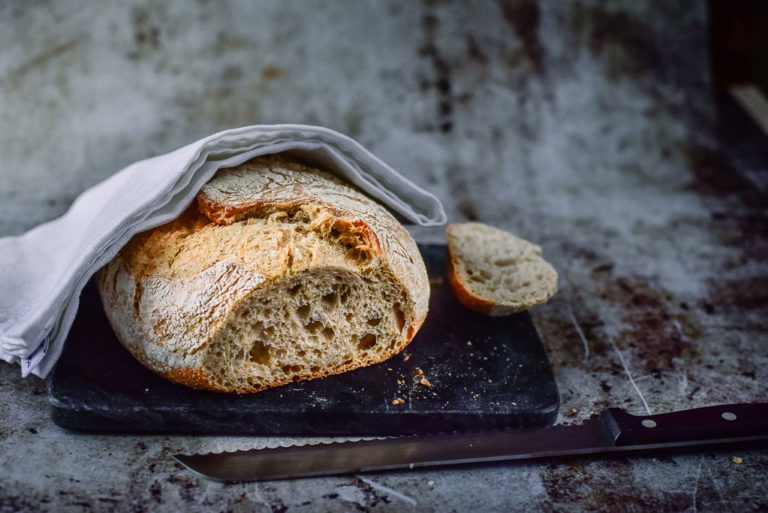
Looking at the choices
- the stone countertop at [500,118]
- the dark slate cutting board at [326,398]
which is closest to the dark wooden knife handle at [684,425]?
the dark slate cutting board at [326,398]

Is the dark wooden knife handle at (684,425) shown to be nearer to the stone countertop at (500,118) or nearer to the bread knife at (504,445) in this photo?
the bread knife at (504,445)

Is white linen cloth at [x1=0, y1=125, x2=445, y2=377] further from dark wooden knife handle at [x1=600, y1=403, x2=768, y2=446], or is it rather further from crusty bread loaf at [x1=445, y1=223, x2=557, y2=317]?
dark wooden knife handle at [x1=600, y1=403, x2=768, y2=446]

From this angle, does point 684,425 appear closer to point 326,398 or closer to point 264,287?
point 326,398

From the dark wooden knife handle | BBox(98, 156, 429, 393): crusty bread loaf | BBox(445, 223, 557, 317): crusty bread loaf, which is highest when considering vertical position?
BBox(98, 156, 429, 393): crusty bread loaf

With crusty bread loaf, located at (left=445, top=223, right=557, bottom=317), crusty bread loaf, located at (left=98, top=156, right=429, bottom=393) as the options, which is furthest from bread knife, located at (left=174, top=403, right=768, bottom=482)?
crusty bread loaf, located at (left=445, top=223, right=557, bottom=317)

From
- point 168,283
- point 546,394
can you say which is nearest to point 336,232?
point 168,283

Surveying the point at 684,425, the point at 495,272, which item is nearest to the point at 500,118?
the point at 495,272
